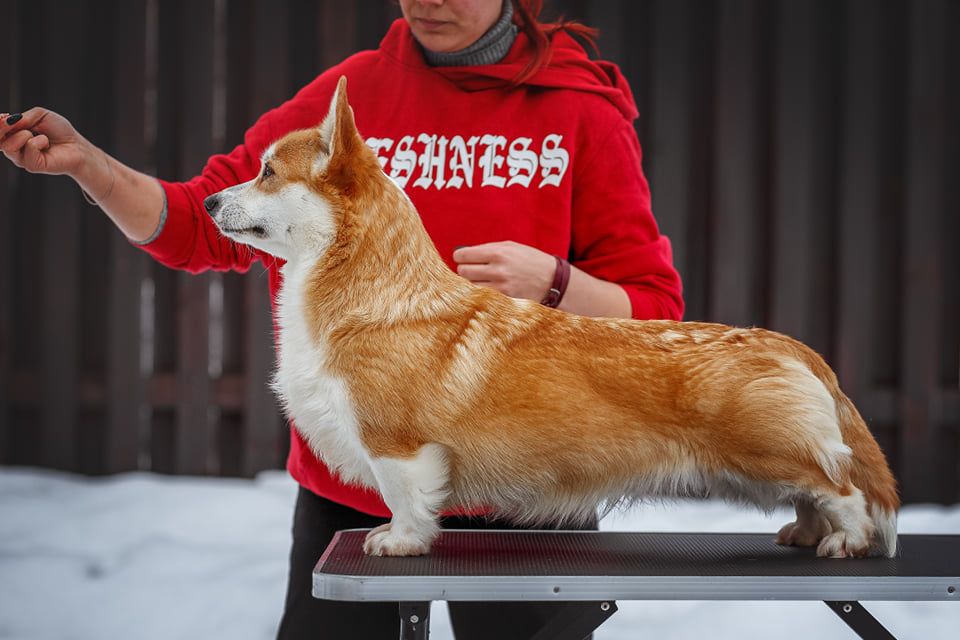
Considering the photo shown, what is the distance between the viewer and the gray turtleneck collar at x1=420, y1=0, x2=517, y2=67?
173cm

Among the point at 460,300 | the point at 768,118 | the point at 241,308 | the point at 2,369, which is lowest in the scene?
the point at 2,369

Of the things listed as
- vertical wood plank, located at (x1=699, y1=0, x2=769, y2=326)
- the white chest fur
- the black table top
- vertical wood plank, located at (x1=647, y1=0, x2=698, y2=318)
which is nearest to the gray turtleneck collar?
the white chest fur

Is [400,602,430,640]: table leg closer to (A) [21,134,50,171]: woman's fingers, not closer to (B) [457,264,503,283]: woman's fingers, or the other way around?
(B) [457,264,503,283]: woman's fingers

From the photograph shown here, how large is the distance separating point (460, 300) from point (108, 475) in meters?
2.91

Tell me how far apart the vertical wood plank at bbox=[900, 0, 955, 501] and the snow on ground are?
11.7 inches

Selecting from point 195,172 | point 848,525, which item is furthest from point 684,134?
point 848,525

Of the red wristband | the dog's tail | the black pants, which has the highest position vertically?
the red wristband

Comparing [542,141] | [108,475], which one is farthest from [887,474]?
[108,475]

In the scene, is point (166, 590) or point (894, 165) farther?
point (894, 165)

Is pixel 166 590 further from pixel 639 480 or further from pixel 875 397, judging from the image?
pixel 875 397

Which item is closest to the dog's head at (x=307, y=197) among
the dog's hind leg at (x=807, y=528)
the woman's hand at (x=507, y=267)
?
the woman's hand at (x=507, y=267)

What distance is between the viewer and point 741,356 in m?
1.35

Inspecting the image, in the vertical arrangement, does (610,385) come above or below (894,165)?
below

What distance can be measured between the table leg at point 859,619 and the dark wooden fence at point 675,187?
2282mm
